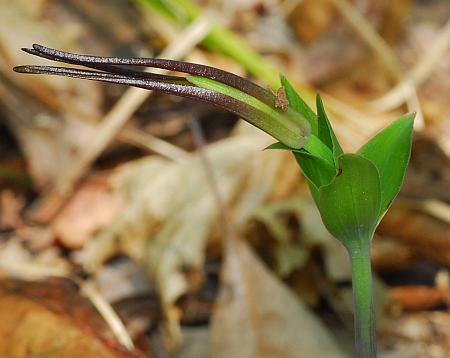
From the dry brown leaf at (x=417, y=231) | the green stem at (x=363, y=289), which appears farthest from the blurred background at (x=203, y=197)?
the green stem at (x=363, y=289)

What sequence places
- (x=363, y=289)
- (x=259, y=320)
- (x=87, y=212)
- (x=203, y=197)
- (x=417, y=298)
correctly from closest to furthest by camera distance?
1. (x=363, y=289)
2. (x=259, y=320)
3. (x=417, y=298)
4. (x=203, y=197)
5. (x=87, y=212)

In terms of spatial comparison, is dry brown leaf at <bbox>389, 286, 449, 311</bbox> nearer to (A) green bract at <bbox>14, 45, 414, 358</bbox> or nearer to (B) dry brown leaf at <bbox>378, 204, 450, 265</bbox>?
(B) dry brown leaf at <bbox>378, 204, 450, 265</bbox>

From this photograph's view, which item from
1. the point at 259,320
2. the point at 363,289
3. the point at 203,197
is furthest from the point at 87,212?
the point at 363,289

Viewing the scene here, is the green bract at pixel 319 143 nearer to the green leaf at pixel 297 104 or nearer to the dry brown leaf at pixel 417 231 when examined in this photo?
the green leaf at pixel 297 104

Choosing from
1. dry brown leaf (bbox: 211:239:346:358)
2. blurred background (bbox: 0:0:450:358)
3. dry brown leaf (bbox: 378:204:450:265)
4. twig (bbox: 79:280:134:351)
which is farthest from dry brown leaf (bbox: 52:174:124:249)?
dry brown leaf (bbox: 378:204:450:265)

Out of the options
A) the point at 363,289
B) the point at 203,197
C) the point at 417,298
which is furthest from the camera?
the point at 203,197

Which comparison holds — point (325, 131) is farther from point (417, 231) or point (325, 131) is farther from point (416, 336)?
point (417, 231)
